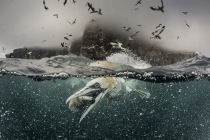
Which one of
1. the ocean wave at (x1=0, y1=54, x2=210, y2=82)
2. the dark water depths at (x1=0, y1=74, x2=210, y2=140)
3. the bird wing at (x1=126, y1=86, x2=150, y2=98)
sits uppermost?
the ocean wave at (x1=0, y1=54, x2=210, y2=82)

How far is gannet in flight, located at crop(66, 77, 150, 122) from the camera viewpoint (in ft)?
44.1

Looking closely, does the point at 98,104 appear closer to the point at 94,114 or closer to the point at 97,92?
the point at 94,114

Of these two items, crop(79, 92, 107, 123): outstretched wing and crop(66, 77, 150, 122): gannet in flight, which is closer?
crop(66, 77, 150, 122): gannet in flight

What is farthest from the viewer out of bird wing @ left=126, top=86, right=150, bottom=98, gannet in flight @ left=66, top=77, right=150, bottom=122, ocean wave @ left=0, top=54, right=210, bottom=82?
bird wing @ left=126, top=86, right=150, bottom=98

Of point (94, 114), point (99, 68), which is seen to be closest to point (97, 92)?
point (99, 68)

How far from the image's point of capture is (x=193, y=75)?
14.9 m

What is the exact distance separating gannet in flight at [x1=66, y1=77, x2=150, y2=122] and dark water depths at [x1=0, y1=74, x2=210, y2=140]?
0.36 metres

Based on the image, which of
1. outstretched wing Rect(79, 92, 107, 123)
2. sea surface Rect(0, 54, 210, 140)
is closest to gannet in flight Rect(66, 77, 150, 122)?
outstretched wing Rect(79, 92, 107, 123)

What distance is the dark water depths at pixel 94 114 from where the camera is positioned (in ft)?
49.1

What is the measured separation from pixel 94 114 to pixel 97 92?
6.02ft

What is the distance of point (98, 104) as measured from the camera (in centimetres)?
1441

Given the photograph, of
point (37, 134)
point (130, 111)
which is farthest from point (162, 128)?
point (37, 134)

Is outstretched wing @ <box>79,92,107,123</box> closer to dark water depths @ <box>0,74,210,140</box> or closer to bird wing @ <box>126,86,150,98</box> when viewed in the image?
dark water depths @ <box>0,74,210,140</box>

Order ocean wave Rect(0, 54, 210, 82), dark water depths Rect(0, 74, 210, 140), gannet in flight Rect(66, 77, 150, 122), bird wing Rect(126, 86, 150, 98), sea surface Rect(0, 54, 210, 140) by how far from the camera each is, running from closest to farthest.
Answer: gannet in flight Rect(66, 77, 150, 122)
ocean wave Rect(0, 54, 210, 82)
sea surface Rect(0, 54, 210, 140)
dark water depths Rect(0, 74, 210, 140)
bird wing Rect(126, 86, 150, 98)
